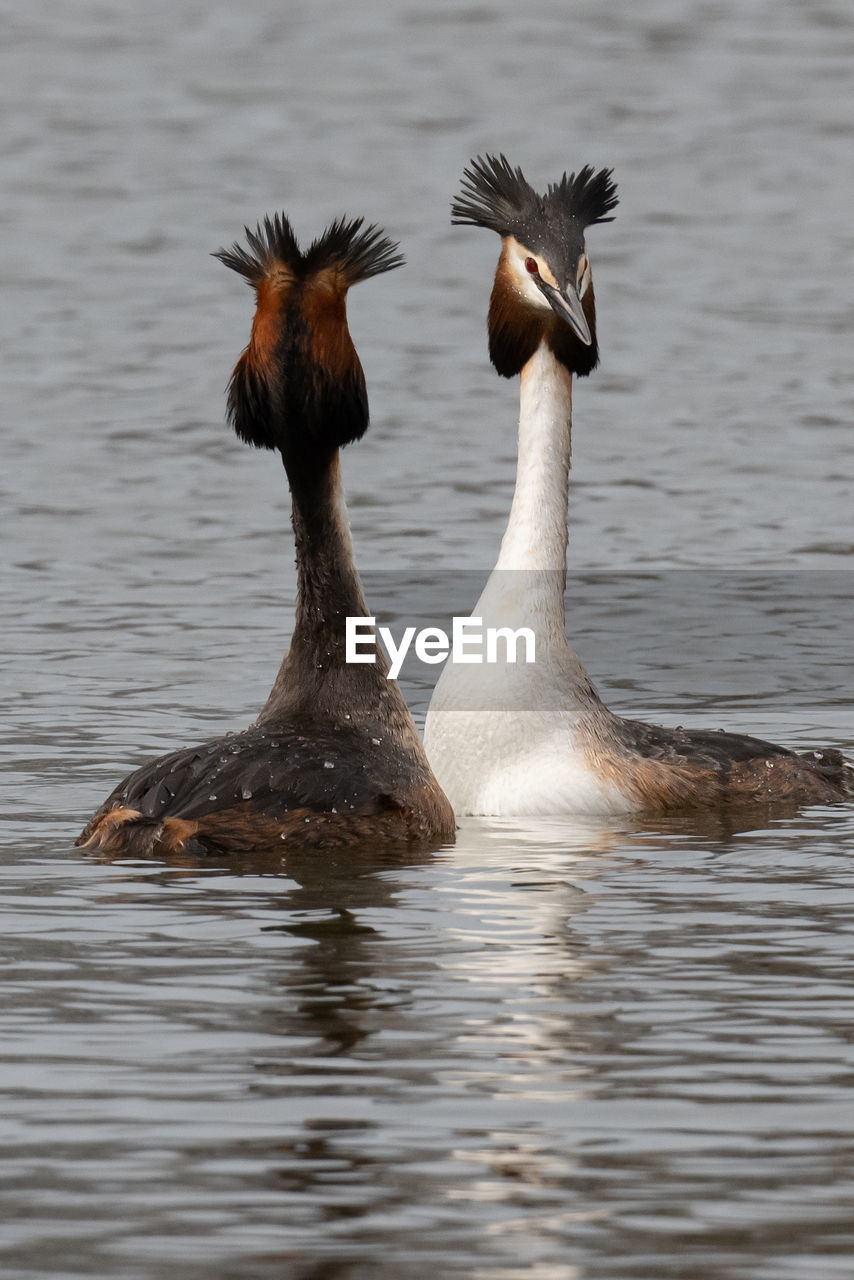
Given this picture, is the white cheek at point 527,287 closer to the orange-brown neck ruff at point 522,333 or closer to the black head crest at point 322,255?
the orange-brown neck ruff at point 522,333

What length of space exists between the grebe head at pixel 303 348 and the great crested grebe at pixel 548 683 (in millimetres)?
1586

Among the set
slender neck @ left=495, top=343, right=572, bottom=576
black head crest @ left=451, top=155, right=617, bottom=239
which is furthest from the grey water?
black head crest @ left=451, top=155, right=617, bottom=239

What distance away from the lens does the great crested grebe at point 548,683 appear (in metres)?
13.2

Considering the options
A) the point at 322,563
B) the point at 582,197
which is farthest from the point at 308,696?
the point at 582,197

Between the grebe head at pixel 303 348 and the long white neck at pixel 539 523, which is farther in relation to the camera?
the long white neck at pixel 539 523

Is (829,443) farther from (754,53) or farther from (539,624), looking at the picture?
(754,53)

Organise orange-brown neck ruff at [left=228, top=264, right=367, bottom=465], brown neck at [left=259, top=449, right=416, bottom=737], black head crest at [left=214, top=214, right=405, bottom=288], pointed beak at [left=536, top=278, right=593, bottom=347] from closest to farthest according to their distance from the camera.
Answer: orange-brown neck ruff at [left=228, top=264, right=367, bottom=465] → black head crest at [left=214, top=214, right=405, bottom=288] → brown neck at [left=259, top=449, right=416, bottom=737] → pointed beak at [left=536, top=278, right=593, bottom=347]

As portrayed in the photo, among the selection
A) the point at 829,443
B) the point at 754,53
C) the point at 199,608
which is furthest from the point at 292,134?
the point at 199,608

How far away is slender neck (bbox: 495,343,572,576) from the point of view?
13.6 metres

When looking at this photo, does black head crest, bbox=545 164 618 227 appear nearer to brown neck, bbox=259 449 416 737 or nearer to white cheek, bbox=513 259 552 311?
white cheek, bbox=513 259 552 311

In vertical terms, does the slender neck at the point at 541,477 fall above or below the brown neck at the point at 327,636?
above

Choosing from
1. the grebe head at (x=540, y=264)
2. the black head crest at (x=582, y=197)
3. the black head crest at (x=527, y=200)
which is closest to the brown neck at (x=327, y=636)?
the grebe head at (x=540, y=264)

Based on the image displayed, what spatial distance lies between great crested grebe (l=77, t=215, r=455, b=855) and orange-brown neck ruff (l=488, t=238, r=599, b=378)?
1646 mm

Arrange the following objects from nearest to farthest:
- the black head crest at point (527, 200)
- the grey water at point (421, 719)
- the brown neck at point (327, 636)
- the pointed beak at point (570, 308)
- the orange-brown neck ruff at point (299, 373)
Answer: the grey water at point (421, 719) → the orange-brown neck ruff at point (299, 373) → the brown neck at point (327, 636) → the pointed beak at point (570, 308) → the black head crest at point (527, 200)
